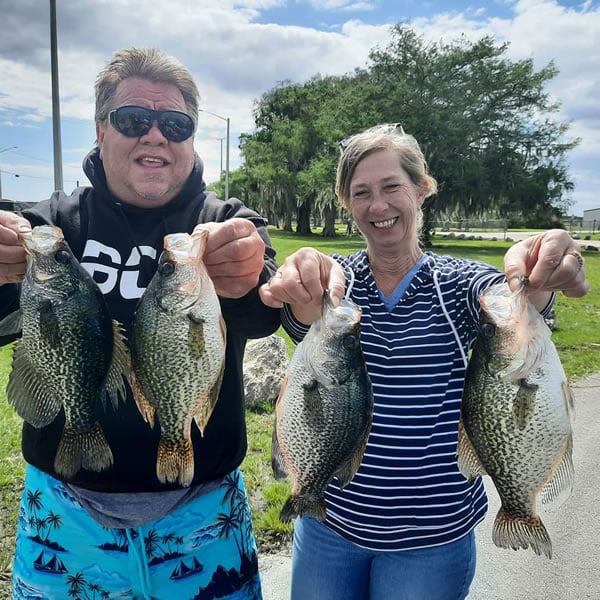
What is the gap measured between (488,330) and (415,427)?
0.58 m

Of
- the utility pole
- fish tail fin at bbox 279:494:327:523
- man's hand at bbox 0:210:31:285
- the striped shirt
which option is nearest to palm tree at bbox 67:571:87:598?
fish tail fin at bbox 279:494:327:523

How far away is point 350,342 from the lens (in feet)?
6.66

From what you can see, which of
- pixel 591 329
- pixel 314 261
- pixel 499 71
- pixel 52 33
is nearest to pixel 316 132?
pixel 499 71

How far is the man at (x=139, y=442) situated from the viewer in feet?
6.95

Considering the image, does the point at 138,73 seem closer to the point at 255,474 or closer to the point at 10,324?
the point at 10,324

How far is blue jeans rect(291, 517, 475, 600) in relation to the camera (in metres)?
2.28

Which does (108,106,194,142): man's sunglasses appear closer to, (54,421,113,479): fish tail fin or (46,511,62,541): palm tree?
(54,421,113,479): fish tail fin

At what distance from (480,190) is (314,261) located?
35815 mm

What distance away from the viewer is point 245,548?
2.26 m

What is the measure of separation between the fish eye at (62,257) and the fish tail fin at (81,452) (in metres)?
0.59

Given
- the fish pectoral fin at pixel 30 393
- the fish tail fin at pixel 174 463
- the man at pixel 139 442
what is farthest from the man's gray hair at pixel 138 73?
the fish tail fin at pixel 174 463

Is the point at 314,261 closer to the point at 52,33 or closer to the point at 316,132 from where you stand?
the point at 52,33

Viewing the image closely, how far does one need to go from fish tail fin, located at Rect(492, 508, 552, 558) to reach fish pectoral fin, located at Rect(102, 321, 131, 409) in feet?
4.94

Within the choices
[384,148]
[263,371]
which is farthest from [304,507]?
[263,371]
